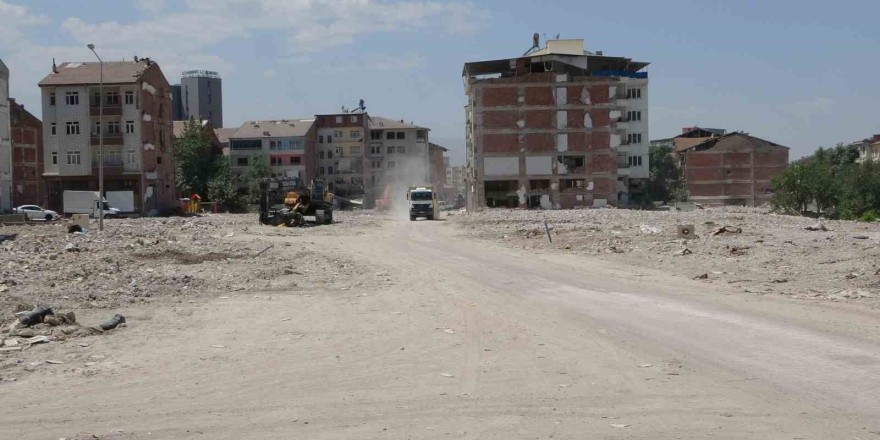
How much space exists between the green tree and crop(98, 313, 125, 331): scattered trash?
99.0m

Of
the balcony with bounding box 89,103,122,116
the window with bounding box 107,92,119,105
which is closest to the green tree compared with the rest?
the balcony with bounding box 89,103,122,116

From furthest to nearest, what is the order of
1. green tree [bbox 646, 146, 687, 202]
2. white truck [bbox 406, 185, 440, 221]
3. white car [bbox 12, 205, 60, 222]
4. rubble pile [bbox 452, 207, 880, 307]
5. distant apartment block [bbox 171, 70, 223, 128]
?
distant apartment block [bbox 171, 70, 223, 128] < green tree [bbox 646, 146, 687, 202] < white truck [bbox 406, 185, 440, 221] < white car [bbox 12, 205, 60, 222] < rubble pile [bbox 452, 207, 880, 307]

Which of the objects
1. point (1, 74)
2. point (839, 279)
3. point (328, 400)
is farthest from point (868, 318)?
point (1, 74)

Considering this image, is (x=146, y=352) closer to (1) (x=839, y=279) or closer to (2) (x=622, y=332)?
(2) (x=622, y=332)

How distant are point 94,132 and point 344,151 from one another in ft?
148

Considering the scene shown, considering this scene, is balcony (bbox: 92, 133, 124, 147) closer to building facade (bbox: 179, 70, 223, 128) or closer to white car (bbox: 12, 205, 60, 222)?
white car (bbox: 12, 205, 60, 222)

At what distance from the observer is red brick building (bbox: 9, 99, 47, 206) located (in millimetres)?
84875

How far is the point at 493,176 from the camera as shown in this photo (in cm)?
8644

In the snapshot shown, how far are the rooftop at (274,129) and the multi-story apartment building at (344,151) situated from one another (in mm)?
4589

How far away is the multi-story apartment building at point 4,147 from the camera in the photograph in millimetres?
62737

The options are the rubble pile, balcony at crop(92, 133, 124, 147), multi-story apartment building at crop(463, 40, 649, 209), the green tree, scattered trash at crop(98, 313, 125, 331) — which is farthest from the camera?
the green tree

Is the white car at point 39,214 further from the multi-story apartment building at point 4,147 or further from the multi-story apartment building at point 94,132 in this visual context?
the multi-story apartment building at point 94,132

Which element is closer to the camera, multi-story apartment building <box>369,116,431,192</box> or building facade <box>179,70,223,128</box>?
multi-story apartment building <box>369,116,431,192</box>

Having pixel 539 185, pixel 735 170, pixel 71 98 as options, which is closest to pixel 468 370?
pixel 539 185
